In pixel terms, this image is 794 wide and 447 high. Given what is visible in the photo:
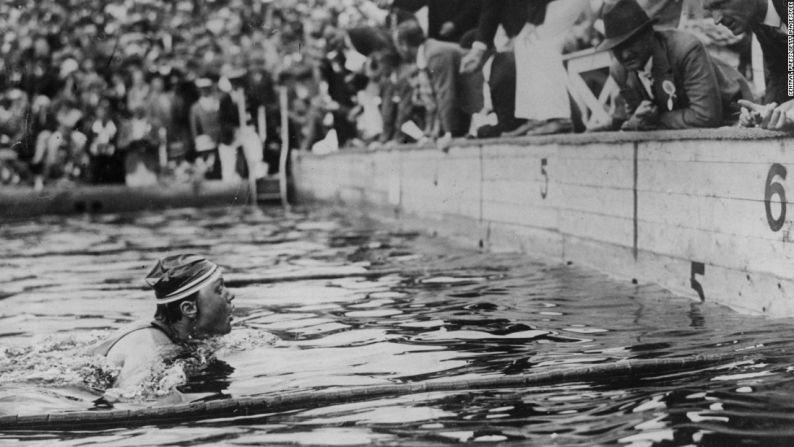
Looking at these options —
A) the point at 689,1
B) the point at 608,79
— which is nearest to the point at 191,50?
the point at 608,79

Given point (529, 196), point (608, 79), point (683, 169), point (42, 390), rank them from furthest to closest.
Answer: point (529, 196) < point (608, 79) < point (683, 169) < point (42, 390)

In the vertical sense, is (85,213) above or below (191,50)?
below

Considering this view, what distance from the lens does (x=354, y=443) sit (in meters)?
4.44

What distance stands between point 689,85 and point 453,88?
6654mm

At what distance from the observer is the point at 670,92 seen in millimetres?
9156

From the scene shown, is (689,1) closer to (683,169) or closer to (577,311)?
(683,169)

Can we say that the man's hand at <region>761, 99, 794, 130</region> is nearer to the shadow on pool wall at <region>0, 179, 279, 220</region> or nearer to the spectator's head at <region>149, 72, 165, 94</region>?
the shadow on pool wall at <region>0, 179, 279, 220</region>

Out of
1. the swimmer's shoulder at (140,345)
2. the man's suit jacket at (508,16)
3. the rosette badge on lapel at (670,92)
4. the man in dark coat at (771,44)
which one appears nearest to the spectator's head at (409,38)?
the man's suit jacket at (508,16)

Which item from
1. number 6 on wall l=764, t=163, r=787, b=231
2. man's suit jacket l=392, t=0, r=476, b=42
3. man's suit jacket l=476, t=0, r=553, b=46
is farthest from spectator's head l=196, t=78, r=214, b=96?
number 6 on wall l=764, t=163, r=787, b=231

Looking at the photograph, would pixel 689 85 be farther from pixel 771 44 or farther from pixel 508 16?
pixel 508 16

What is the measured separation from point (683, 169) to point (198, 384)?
14.9 feet

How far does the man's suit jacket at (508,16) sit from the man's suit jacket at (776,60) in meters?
4.88

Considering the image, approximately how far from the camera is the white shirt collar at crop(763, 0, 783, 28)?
7.49 meters

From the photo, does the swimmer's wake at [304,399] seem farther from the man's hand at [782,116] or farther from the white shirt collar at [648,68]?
the white shirt collar at [648,68]
